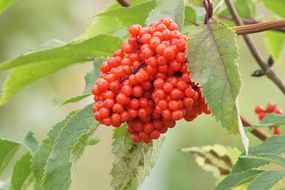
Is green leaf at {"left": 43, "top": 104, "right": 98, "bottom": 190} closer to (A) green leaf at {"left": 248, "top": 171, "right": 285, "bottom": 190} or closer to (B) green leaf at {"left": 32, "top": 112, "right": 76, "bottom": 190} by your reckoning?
(B) green leaf at {"left": 32, "top": 112, "right": 76, "bottom": 190}

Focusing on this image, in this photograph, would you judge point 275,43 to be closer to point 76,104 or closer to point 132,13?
point 132,13

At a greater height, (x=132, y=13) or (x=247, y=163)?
(x=132, y=13)

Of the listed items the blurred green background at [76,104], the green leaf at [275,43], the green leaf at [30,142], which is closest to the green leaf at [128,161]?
the green leaf at [30,142]

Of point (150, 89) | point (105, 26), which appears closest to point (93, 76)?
point (150, 89)

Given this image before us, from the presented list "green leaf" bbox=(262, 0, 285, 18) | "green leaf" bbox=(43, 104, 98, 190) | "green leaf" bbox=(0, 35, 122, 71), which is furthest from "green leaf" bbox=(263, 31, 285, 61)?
"green leaf" bbox=(43, 104, 98, 190)

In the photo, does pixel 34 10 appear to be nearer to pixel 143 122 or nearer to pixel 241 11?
pixel 241 11

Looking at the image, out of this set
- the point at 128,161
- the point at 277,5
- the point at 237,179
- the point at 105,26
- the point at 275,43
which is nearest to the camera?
the point at 128,161

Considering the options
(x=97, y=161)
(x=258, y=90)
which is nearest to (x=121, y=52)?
(x=258, y=90)
